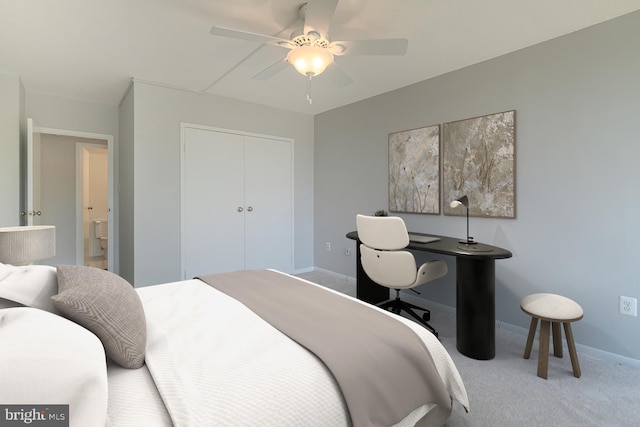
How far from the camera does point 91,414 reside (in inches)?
25.5

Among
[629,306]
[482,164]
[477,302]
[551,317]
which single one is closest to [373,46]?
[482,164]

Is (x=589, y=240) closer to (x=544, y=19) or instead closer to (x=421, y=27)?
(x=544, y=19)

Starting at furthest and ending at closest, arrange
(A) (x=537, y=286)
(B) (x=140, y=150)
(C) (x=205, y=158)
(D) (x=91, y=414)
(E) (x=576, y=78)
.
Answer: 1. (C) (x=205, y=158)
2. (B) (x=140, y=150)
3. (A) (x=537, y=286)
4. (E) (x=576, y=78)
5. (D) (x=91, y=414)

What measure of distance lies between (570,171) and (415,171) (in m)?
1.31

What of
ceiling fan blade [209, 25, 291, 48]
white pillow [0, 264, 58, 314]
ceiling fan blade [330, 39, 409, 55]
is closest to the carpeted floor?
white pillow [0, 264, 58, 314]

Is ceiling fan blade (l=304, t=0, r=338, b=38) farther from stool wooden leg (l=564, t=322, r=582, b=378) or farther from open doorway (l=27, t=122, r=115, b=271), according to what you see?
open doorway (l=27, t=122, r=115, b=271)

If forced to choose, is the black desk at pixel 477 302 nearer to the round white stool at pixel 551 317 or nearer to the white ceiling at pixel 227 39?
the round white stool at pixel 551 317

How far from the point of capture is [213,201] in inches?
147

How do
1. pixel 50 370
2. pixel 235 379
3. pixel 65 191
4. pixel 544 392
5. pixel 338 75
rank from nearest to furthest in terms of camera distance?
pixel 50 370 → pixel 235 379 → pixel 544 392 → pixel 338 75 → pixel 65 191

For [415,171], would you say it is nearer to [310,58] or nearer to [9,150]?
[310,58]

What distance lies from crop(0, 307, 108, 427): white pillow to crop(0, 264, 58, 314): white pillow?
254mm

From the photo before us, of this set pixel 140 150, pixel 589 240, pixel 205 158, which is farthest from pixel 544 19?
pixel 140 150

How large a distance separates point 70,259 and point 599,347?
632 centimetres

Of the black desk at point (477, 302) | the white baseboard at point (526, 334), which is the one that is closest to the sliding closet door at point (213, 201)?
the white baseboard at point (526, 334)
